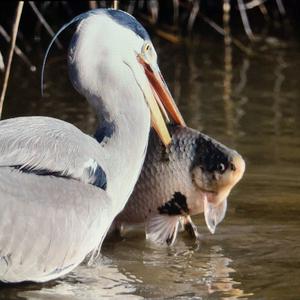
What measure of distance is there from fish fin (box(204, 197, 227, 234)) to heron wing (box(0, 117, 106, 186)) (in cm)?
89

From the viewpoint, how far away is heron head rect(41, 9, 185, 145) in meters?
5.82

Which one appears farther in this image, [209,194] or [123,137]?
[209,194]

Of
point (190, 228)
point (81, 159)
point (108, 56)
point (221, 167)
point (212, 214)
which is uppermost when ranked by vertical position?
point (108, 56)

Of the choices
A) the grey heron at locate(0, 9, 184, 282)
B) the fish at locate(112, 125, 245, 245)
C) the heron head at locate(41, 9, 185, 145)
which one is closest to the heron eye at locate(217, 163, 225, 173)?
the fish at locate(112, 125, 245, 245)

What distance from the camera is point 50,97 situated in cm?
1032

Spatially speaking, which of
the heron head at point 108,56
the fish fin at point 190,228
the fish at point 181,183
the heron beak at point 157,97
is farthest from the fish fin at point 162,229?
the heron head at point 108,56

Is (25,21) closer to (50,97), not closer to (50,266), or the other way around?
(50,97)

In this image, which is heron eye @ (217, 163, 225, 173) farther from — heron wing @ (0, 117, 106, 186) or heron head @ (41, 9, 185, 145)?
heron wing @ (0, 117, 106, 186)

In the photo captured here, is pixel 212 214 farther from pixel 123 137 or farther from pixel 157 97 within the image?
pixel 123 137

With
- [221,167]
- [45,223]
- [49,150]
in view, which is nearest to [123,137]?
[49,150]

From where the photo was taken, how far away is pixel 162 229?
21.0 ft

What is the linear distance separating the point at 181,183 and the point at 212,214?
0.23 m

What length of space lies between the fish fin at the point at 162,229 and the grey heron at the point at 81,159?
0.56 metres

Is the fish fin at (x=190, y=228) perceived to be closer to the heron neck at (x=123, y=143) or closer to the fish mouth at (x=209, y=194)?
the fish mouth at (x=209, y=194)
